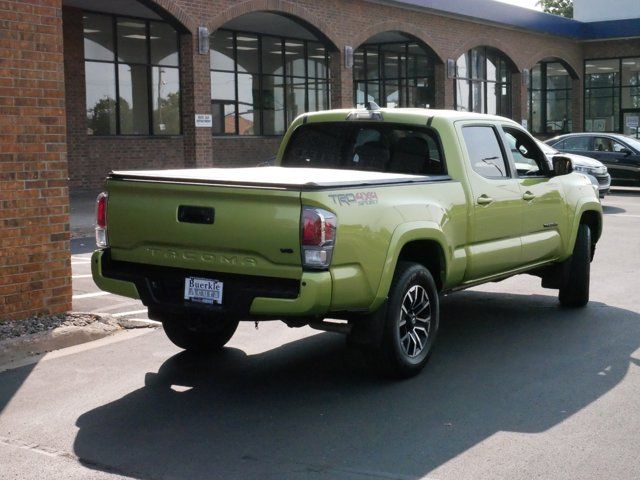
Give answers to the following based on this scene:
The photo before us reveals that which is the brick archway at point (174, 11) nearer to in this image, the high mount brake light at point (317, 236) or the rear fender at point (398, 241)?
the rear fender at point (398, 241)

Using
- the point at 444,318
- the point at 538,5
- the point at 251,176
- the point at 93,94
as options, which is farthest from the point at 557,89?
the point at 538,5

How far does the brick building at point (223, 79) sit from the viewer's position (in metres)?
8.51

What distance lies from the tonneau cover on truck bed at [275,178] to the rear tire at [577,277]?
2898mm

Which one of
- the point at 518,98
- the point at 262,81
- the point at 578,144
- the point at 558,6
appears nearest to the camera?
the point at 578,144

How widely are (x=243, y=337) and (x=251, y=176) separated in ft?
7.56

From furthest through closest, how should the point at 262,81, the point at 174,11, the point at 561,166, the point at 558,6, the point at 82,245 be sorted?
1. the point at 558,6
2. the point at 262,81
3. the point at 174,11
4. the point at 82,245
5. the point at 561,166

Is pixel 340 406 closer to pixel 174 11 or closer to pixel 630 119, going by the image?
pixel 174 11

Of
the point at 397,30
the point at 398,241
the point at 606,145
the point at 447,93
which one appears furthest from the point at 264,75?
the point at 398,241

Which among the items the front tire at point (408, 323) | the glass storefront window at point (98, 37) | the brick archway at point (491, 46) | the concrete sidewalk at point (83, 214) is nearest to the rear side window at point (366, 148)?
the front tire at point (408, 323)

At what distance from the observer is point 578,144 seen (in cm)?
2569

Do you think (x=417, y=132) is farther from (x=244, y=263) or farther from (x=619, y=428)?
(x=619, y=428)

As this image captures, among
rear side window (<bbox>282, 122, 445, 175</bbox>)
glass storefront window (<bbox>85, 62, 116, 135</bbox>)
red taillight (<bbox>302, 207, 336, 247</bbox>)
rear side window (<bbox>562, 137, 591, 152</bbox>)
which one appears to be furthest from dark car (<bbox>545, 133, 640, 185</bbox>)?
red taillight (<bbox>302, 207, 336, 247</bbox>)

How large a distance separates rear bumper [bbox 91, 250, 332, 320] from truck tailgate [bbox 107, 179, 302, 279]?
0.20 feet

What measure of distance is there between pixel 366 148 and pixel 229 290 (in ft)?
7.68
